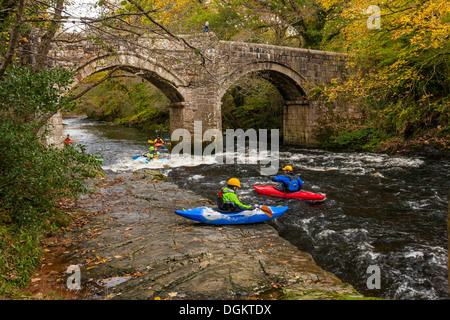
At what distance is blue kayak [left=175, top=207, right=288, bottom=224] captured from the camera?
239 inches

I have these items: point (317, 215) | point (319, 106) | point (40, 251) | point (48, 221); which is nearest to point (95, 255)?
point (40, 251)

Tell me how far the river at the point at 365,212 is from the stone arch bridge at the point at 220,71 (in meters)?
2.75

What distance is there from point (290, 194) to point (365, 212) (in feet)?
6.09

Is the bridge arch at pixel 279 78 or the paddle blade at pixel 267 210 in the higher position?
the bridge arch at pixel 279 78

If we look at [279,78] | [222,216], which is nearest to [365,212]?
[222,216]

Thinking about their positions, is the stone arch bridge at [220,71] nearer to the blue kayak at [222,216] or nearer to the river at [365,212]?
the river at [365,212]

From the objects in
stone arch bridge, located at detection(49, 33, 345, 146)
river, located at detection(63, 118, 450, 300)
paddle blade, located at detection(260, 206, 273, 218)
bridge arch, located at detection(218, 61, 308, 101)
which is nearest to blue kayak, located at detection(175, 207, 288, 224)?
paddle blade, located at detection(260, 206, 273, 218)

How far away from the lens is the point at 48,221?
197 inches

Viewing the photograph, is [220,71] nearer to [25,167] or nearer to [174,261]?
[25,167]

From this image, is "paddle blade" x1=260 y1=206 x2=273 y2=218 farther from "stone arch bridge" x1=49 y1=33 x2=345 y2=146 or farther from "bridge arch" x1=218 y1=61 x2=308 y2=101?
"bridge arch" x1=218 y1=61 x2=308 y2=101

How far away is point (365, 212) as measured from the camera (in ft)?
23.9

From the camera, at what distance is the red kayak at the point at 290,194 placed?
7.97m

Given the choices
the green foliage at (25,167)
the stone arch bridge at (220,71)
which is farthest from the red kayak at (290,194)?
the green foliage at (25,167)

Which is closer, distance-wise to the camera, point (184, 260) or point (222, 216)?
point (184, 260)
